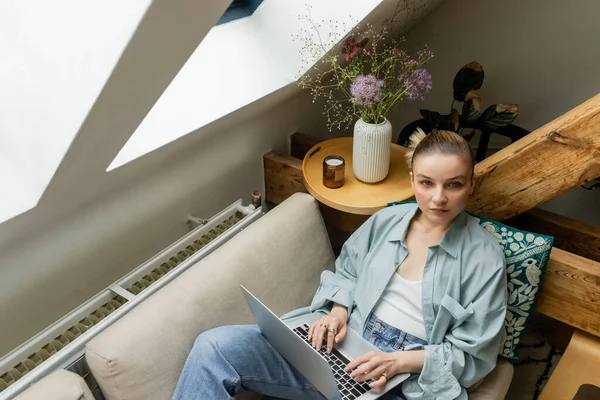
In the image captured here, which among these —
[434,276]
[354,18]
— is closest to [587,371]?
[434,276]

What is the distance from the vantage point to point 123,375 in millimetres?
1179

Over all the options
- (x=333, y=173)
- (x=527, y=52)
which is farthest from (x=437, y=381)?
(x=527, y=52)

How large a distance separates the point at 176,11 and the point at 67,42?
0.76 ft

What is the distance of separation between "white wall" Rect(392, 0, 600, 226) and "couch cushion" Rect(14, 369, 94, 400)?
2.12m

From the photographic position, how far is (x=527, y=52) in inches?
89.3

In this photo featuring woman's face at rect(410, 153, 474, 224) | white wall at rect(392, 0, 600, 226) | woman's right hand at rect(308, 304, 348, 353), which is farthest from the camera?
white wall at rect(392, 0, 600, 226)

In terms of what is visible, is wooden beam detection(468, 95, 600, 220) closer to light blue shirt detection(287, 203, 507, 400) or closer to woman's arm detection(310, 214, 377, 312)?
light blue shirt detection(287, 203, 507, 400)

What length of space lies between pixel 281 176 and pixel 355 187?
1.17ft

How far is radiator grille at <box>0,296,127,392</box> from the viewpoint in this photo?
117 centimetres

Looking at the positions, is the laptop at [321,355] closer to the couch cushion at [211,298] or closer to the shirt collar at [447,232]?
the couch cushion at [211,298]

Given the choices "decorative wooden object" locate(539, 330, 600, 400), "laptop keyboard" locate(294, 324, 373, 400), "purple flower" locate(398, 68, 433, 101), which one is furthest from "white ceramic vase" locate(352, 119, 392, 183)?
"decorative wooden object" locate(539, 330, 600, 400)

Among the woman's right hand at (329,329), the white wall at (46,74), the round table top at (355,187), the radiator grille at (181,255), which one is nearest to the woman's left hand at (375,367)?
the woman's right hand at (329,329)

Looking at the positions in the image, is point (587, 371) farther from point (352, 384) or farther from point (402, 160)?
point (402, 160)

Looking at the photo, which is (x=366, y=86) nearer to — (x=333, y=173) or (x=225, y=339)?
(x=333, y=173)
